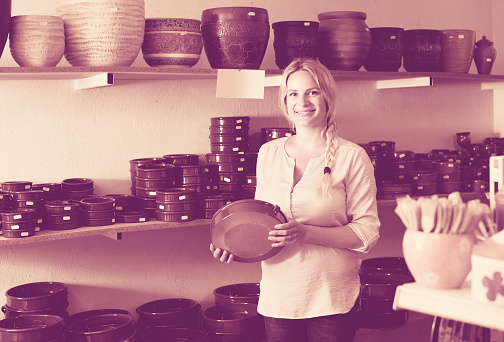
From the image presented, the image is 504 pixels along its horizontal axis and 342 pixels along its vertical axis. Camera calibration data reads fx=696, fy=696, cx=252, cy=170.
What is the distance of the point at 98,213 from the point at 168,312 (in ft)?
1.82

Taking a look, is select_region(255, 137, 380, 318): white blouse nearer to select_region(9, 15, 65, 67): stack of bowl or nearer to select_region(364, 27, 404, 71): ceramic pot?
select_region(9, 15, 65, 67): stack of bowl

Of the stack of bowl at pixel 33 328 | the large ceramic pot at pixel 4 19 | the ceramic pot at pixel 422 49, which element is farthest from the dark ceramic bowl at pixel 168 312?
the ceramic pot at pixel 422 49

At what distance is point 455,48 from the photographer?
358 centimetres

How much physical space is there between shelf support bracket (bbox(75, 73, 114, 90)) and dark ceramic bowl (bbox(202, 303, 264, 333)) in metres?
1.07

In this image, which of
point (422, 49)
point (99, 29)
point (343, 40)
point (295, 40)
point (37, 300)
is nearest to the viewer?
point (99, 29)

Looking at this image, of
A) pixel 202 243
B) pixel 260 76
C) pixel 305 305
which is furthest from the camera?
pixel 202 243

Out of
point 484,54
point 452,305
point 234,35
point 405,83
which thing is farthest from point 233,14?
point 452,305

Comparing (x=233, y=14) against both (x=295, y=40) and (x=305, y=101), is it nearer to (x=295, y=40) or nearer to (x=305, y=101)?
(x=295, y=40)

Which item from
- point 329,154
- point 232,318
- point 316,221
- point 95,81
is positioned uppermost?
point 95,81

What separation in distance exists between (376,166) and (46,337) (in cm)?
174

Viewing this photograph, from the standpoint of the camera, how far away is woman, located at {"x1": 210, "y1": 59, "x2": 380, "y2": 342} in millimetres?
2287

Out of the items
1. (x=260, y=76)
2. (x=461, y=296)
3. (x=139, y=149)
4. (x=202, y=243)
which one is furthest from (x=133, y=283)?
(x=461, y=296)

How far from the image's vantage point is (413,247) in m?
1.35

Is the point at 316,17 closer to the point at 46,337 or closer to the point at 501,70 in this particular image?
the point at 501,70
